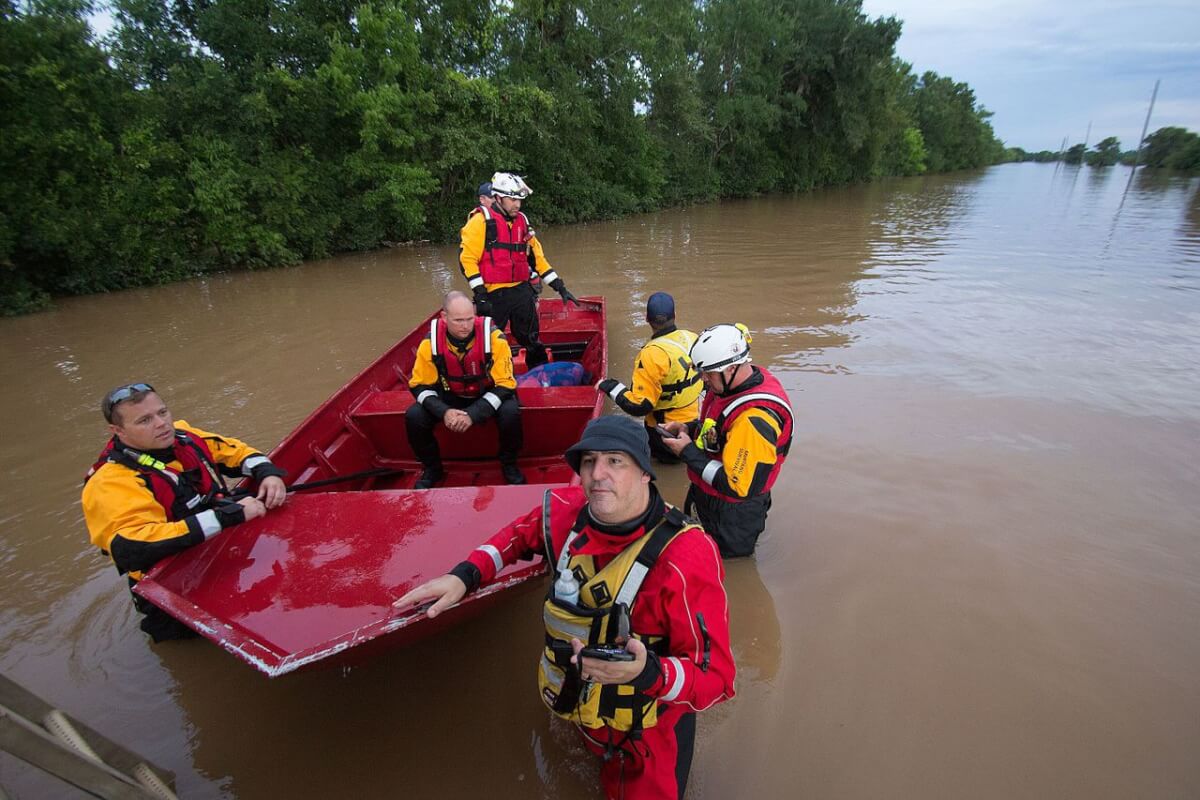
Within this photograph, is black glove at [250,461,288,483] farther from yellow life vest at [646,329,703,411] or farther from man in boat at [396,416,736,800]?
yellow life vest at [646,329,703,411]

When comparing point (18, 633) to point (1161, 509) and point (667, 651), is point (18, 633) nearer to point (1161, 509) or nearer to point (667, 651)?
point (667, 651)

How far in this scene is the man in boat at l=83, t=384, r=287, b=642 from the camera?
2.42 metres

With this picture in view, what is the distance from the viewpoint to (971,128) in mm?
64688

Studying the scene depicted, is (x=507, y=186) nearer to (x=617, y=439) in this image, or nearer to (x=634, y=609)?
(x=617, y=439)

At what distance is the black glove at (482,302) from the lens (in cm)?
594

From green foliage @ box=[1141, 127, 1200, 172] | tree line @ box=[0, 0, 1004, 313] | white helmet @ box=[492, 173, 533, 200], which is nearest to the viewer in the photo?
white helmet @ box=[492, 173, 533, 200]

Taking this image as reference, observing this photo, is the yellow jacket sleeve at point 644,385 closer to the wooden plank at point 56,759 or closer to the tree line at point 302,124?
the wooden plank at point 56,759

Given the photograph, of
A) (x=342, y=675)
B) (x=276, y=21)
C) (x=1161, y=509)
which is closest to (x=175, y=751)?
(x=342, y=675)

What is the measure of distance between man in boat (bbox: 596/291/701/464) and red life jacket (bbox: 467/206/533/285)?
2.18m

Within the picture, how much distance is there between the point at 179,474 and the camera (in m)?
2.71

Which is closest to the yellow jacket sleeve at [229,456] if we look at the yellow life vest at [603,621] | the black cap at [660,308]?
the yellow life vest at [603,621]

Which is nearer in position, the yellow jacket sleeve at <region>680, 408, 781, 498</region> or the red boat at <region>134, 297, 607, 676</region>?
the red boat at <region>134, 297, 607, 676</region>

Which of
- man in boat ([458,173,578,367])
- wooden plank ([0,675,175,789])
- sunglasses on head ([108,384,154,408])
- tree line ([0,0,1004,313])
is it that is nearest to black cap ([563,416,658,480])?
wooden plank ([0,675,175,789])

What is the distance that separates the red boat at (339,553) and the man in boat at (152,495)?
0.14 meters
